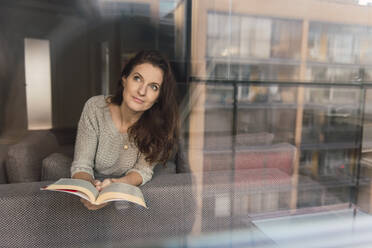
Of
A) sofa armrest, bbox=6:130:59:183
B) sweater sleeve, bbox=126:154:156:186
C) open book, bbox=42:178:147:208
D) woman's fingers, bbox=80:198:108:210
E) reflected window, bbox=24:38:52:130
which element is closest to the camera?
open book, bbox=42:178:147:208

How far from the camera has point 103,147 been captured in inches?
36.1

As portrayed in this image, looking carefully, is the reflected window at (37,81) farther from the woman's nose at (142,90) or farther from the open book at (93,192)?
the open book at (93,192)

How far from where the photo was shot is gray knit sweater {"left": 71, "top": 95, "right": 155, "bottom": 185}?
2.91 ft

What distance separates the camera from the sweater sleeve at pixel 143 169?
848 millimetres

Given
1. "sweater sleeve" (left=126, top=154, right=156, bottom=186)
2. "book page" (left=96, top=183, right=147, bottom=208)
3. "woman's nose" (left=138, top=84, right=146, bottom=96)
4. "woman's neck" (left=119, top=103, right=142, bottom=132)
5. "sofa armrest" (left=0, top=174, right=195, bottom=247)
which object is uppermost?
"woman's nose" (left=138, top=84, right=146, bottom=96)

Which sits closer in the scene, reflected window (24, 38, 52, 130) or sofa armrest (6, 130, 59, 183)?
sofa armrest (6, 130, 59, 183)

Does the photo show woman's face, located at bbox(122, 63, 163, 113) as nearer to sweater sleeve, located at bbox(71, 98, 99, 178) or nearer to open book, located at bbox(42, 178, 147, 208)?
sweater sleeve, located at bbox(71, 98, 99, 178)

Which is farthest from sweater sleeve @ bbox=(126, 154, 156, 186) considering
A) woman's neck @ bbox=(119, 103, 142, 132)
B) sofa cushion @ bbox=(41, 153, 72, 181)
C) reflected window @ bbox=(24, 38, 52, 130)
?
reflected window @ bbox=(24, 38, 52, 130)

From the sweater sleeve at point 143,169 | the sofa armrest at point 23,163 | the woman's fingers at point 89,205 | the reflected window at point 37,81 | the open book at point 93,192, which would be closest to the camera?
the open book at point 93,192

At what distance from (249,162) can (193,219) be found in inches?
23.7

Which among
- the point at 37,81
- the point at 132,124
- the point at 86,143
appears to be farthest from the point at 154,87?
the point at 37,81

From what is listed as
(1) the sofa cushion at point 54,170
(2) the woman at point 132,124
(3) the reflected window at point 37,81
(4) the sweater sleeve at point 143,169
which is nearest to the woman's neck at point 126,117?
(2) the woman at point 132,124

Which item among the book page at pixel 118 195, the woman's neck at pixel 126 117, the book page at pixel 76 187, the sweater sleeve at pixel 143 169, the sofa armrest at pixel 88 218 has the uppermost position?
the woman's neck at pixel 126 117

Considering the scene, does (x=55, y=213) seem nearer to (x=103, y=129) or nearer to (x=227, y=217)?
(x=103, y=129)
